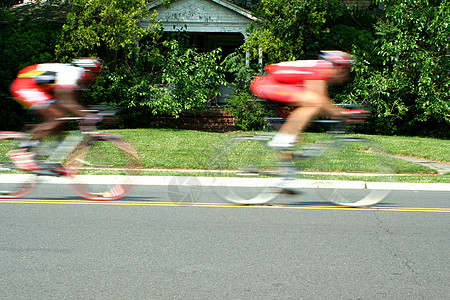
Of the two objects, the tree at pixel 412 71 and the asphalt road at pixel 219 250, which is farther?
the tree at pixel 412 71

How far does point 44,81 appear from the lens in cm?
616

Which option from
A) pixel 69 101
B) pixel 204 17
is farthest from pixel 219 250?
pixel 204 17

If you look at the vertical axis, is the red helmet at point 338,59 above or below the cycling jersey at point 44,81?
above

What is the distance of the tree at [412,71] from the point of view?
16719mm

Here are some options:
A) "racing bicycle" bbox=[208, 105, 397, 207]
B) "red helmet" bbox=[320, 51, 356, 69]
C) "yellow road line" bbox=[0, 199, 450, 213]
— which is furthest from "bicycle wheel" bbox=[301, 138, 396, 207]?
"red helmet" bbox=[320, 51, 356, 69]

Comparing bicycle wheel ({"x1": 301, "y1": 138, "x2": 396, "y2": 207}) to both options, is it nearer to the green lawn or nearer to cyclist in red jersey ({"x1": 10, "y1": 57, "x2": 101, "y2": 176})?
the green lawn

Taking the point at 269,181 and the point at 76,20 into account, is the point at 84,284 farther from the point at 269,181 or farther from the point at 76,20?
the point at 76,20

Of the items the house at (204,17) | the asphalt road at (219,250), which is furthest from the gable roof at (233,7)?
the asphalt road at (219,250)

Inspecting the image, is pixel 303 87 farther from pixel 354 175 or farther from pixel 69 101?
pixel 354 175

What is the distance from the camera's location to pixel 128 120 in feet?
59.0

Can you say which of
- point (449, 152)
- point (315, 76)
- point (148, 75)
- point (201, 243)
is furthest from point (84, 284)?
point (148, 75)

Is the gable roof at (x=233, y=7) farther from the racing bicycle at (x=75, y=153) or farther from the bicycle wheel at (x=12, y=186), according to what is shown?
the racing bicycle at (x=75, y=153)

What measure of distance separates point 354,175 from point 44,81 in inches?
233

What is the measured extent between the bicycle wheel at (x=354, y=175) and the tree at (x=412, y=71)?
8570 mm
